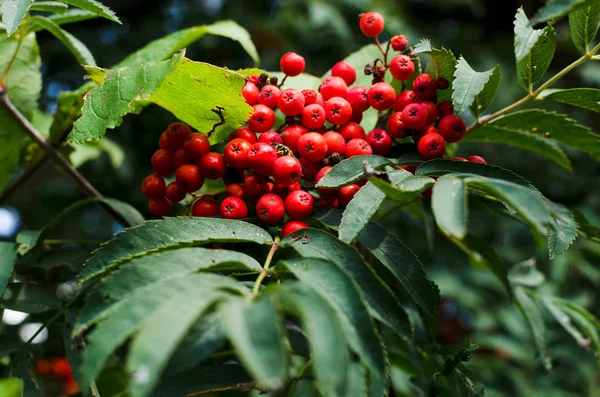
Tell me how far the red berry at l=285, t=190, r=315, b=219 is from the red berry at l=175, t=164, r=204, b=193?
21 centimetres

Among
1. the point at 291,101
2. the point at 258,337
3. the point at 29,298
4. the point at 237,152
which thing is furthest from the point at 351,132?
the point at 29,298

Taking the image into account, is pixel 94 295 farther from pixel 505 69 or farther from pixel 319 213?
pixel 505 69

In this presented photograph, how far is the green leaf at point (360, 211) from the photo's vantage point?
3.01 feet

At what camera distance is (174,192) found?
1234mm

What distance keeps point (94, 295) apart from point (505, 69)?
12.7 ft

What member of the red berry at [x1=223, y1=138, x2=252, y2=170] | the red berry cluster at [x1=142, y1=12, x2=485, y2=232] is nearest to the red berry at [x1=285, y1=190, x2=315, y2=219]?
the red berry cluster at [x1=142, y1=12, x2=485, y2=232]

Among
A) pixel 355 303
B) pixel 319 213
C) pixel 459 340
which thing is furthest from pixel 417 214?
pixel 459 340

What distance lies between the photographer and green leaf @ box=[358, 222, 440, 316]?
1.01 metres

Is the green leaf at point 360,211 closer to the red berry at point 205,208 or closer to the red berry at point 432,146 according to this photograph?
the red berry at point 432,146

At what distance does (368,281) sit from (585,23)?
82 centimetres

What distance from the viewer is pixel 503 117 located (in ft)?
4.30

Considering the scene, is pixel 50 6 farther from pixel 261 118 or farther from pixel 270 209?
pixel 270 209

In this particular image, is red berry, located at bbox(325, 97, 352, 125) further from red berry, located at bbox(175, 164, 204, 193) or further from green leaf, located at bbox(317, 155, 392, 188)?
red berry, located at bbox(175, 164, 204, 193)

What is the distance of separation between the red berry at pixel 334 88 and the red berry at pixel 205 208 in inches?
14.9
